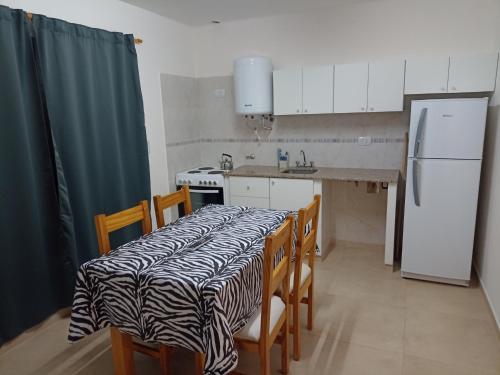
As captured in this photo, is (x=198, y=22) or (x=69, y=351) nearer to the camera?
(x=69, y=351)

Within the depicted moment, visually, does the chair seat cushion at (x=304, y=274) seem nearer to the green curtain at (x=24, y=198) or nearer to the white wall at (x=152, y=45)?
the green curtain at (x=24, y=198)

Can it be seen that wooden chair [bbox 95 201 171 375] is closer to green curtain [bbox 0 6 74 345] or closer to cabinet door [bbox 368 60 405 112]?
green curtain [bbox 0 6 74 345]

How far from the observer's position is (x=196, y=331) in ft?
5.11

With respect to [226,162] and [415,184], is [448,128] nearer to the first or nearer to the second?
[415,184]

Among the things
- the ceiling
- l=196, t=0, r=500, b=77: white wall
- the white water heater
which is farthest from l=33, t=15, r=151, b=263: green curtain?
l=196, t=0, r=500, b=77: white wall

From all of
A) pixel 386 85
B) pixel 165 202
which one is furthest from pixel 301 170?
pixel 165 202

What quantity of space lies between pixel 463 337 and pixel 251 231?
5.28 feet

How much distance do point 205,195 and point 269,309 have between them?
7.92ft

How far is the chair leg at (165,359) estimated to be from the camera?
204cm

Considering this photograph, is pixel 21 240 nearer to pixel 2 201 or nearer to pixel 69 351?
pixel 2 201

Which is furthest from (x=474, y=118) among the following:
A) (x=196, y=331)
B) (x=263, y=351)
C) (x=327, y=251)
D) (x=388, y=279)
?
(x=196, y=331)

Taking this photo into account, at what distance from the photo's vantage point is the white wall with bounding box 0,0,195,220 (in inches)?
115

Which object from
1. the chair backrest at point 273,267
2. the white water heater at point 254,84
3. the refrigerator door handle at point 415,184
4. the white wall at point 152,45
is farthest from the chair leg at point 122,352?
the white water heater at point 254,84

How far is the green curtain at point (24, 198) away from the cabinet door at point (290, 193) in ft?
6.43
